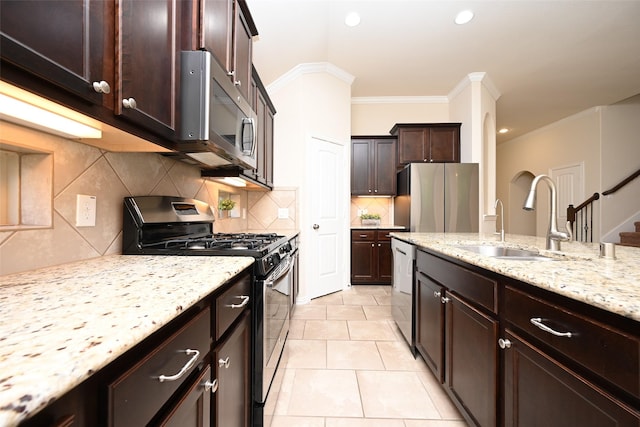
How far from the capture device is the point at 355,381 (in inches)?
65.2

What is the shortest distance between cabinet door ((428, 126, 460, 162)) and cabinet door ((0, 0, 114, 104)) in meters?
4.06

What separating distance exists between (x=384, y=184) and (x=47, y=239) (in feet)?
12.7

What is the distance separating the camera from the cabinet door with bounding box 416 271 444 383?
148 centimetres

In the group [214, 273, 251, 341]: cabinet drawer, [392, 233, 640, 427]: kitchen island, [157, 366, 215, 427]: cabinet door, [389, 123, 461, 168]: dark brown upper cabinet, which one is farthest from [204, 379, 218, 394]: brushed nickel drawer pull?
[389, 123, 461, 168]: dark brown upper cabinet

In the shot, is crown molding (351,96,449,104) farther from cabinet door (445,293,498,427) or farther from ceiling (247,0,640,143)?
cabinet door (445,293,498,427)

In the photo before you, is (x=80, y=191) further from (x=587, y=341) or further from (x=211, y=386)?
(x=587, y=341)

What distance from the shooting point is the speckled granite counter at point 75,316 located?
300mm

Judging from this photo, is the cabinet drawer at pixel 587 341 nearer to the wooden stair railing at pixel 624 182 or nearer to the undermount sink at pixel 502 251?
the undermount sink at pixel 502 251

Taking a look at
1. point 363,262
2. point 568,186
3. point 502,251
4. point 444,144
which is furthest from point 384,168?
point 568,186

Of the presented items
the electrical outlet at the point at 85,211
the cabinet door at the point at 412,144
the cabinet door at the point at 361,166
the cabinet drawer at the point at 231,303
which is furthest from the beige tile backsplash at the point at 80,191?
the cabinet door at the point at 412,144

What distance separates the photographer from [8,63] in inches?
20.1

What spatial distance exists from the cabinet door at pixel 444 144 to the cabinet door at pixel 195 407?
13.4 feet

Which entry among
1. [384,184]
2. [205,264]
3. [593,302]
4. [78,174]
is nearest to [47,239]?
[78,174]

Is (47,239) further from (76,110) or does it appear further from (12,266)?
(76,110)
